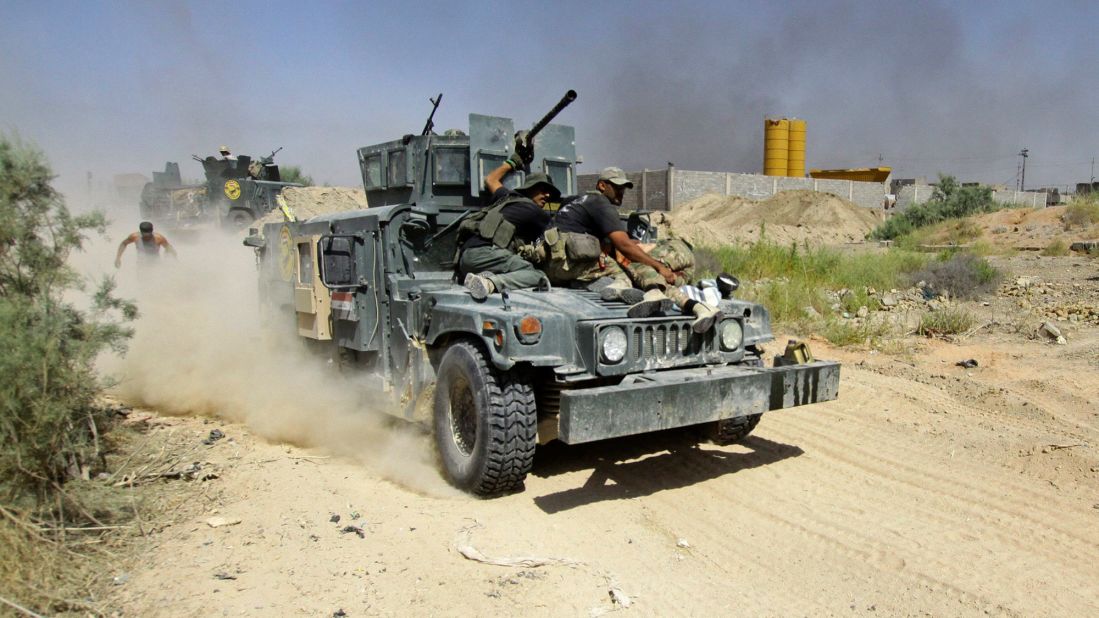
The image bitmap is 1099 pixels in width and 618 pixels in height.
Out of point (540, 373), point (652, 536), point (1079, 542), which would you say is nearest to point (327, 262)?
point (540, 373)

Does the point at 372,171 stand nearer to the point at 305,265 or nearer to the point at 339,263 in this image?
the point at 305,265

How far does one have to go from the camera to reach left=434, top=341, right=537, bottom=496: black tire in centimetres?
458

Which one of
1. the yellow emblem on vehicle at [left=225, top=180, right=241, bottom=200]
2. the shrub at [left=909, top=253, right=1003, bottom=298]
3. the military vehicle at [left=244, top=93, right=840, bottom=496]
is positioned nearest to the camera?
the military vehicle at [left=244, top=93, right=840, bottom=496]

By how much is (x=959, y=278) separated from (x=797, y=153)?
2200cm

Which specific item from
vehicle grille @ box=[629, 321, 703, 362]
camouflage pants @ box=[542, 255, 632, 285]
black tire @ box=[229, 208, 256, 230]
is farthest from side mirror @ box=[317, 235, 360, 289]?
black tire @ box=[229, 208, 256, 230]

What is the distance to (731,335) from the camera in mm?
5195

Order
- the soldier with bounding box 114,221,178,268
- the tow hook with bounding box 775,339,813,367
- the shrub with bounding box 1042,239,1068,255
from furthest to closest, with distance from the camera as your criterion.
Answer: the shrub with bounding box 1042,239,1068,255
the soldier with bounding box 114,221,178,268
the tow hook with bounding box 775,339,813,367

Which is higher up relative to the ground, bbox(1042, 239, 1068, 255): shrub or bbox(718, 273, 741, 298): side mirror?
bbox(1042, 239, 1068, 255): shrub

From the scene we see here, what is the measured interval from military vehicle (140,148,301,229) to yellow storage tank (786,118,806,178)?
813 inches

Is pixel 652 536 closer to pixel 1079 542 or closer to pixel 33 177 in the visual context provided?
pixel 1079 542

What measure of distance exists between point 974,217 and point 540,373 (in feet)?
76.9

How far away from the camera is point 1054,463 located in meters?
5.25

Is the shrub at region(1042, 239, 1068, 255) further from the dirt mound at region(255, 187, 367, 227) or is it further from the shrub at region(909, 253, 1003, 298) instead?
the dirt mound at region(255, 187, 367, 227)

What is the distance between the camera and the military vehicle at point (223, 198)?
805 inches
